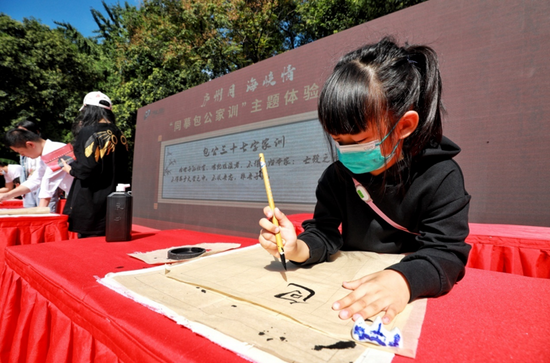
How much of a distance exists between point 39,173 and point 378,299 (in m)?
2.52

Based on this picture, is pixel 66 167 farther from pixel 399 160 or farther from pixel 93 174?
pixel 399 160

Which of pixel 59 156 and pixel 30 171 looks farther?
pixel 30 171

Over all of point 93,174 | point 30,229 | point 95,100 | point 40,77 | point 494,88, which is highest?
point 40,77

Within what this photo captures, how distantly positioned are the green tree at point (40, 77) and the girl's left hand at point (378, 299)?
12507mm

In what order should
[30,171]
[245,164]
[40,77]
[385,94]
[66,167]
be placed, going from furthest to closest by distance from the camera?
[40,77] → [245,164] → [30,171] → [66,167] → [385,94]

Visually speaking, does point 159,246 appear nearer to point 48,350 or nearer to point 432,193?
point 48,350

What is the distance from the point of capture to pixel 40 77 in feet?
33.2

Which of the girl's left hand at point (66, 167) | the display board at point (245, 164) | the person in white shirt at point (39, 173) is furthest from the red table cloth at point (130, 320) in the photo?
the display board at point (245, 164)

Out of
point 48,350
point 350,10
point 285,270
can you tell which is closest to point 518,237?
point 285,270

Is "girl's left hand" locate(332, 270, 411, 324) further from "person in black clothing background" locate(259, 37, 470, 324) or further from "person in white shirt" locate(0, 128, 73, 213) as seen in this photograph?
"person in white shirt" locate(0, 128, 73, 213)

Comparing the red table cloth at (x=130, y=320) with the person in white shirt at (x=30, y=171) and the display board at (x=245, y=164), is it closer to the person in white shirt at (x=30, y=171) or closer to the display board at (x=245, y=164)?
the person in white shirt at (x=30, y=171)

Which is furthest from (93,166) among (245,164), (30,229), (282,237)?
(245,164)

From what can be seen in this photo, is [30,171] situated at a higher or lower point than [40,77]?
lower

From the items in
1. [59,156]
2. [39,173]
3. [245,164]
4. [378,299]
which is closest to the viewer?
[378,299]
